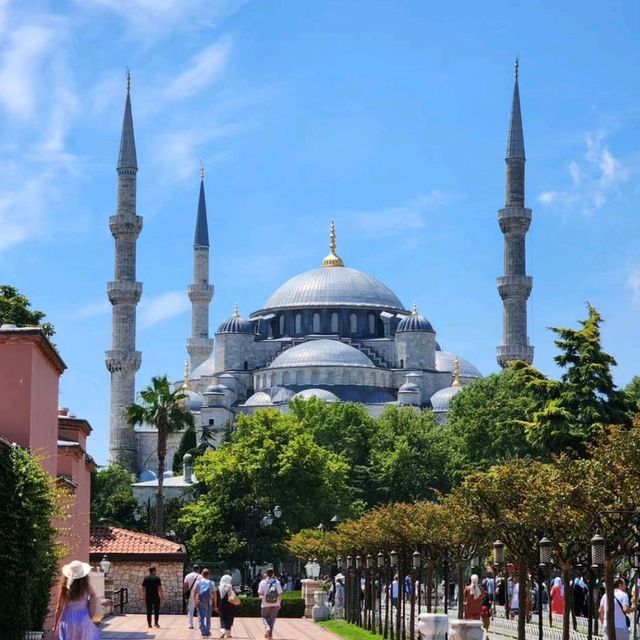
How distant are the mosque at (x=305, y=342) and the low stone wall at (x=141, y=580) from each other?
4992 centimetres

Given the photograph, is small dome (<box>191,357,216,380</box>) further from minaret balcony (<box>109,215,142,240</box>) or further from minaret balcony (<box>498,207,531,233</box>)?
minaret balcony (<box>498,207,531,233</box>)

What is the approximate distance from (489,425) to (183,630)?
31.3m

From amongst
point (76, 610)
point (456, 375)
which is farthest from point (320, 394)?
point (76, 610)

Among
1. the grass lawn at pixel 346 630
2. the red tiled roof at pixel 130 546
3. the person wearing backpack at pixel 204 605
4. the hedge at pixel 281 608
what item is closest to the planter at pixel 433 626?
the person wearing backpack at pixel 204 605

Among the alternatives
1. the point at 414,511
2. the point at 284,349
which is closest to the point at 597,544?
the point at 414,511

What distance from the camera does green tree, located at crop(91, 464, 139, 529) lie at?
70.5 meters

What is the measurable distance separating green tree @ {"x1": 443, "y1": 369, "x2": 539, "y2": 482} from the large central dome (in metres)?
40.3

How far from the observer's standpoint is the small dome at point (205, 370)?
109012 millimetres

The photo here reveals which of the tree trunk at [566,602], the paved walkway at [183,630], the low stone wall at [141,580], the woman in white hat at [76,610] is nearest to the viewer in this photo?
the woman in white hat at [76,610]

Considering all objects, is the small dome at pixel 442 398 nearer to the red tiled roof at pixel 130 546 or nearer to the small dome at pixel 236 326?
the small dome at pixel 236 326

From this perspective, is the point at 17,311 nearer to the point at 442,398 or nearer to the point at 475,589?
the point at 475,589

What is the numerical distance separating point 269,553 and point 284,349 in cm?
5537

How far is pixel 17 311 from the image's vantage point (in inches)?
1547

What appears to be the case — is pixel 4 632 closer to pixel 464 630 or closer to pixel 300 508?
pixel 464 630
